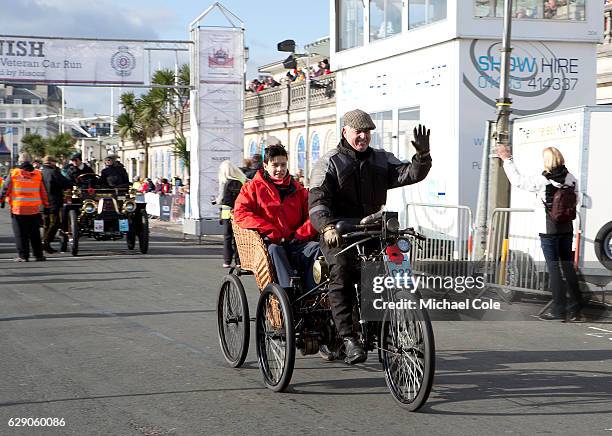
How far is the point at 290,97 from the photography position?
131 feet

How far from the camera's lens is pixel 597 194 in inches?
473

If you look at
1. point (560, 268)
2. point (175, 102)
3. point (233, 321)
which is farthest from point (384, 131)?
point (175, 102)

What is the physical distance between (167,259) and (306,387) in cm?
1182

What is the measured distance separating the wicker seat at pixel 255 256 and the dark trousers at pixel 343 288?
27.3 inches

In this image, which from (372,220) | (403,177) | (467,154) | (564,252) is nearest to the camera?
(372,220)

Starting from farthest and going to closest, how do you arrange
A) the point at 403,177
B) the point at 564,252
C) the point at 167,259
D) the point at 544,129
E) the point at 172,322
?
the point at 167,259
the point at 544,129
the point at 564,252
the point at 172,322
the point at 403,177

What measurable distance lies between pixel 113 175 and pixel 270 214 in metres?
12.8

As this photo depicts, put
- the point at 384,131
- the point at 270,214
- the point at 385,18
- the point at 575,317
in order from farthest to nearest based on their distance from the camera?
the point at 385,18 < the point at 384,131 < the point at 575,317 < the point at 270,214

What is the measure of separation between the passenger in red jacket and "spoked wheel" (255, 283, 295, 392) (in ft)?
1.22

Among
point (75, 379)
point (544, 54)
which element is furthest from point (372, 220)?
point (544, 54)

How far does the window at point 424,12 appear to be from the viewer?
50.9ft

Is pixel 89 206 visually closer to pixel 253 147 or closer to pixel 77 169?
pixel 77 169

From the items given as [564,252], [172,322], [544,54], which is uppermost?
[544,54]

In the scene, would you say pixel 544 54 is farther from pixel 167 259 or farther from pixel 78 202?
pixel 78 202
